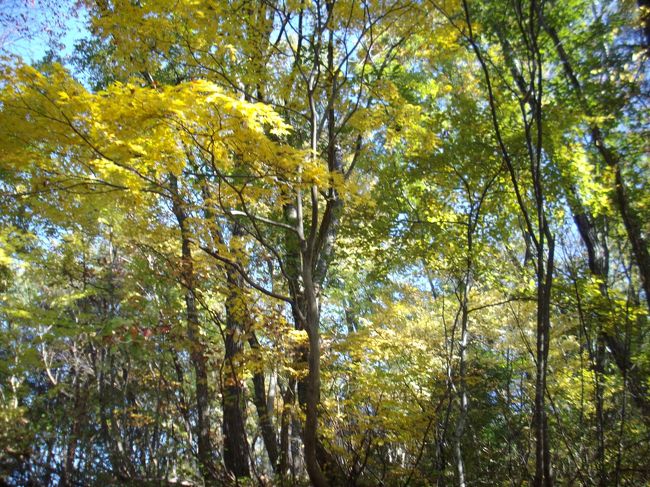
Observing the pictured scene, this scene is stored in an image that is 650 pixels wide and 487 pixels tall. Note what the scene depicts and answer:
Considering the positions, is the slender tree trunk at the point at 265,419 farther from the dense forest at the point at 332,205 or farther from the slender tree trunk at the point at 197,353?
the slender tree trunk at the point at 197,353

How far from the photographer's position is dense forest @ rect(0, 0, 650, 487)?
2732 mm

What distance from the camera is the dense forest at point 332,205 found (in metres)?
2.73

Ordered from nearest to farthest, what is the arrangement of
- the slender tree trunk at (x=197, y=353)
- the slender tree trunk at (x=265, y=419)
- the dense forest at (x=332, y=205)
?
the dense forest at (x=332, y=205) → the slender tree trunk at (x=197, y=353) → the slender tree trunk at (x=265, y=419)

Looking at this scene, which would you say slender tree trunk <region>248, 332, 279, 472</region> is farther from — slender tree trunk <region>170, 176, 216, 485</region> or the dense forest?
slender tree trunk <region>170, 176, 216, 485</region>

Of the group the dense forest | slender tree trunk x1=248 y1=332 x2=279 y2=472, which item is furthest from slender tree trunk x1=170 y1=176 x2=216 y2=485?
slender tree trunk x1=248 y1=332 x2=279 y2=472

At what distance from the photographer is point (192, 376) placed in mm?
8961

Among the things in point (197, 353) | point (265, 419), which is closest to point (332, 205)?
point (197, 353)

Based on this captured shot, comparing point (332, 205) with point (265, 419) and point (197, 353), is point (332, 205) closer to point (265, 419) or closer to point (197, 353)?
point (197, 353)

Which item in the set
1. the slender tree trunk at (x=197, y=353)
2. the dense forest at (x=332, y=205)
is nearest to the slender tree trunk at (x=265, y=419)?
the dense forest at (x=332, y=205)

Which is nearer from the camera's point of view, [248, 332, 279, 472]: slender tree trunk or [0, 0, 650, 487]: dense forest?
[0, 0, 650, 487]: dense forest

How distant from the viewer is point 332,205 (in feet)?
13.7

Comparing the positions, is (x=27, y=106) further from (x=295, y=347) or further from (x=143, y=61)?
(x=295, y=347)

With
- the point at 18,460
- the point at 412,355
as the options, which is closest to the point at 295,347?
the point at 412,355

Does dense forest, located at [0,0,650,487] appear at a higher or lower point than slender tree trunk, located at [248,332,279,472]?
higher
